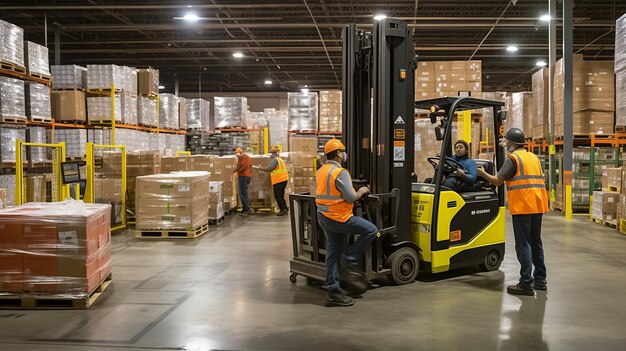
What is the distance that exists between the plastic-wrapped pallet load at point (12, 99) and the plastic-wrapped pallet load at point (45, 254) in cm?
509

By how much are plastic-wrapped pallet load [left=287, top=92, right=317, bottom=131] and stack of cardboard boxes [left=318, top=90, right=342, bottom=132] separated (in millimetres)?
393

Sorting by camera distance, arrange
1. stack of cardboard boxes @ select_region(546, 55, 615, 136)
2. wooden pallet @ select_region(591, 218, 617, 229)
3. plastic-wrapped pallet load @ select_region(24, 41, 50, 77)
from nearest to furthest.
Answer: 1. plastic-wrapped pallet load @ select_region(24, 41, 50, 77)
2. wooden pallet @ select_region(591, 218, 617, 229)
3. stack of cardboard boxes @ select_region(546, 55, 615, 136)

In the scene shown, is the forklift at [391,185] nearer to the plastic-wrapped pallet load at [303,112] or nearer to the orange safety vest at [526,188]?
the orange safety vest at [526,188]

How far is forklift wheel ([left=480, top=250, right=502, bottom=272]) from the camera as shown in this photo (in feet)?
22.6

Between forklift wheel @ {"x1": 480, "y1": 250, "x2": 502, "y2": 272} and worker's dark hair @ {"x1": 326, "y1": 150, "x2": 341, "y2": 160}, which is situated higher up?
worker's dark hair @ {"x1": 326, "y1": 150, "x2": 341, "y2": 160}

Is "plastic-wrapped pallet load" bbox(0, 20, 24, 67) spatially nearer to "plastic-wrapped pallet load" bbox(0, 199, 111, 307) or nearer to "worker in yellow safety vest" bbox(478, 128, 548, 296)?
"plastic-wrapped pallet load" bbox(0, 199, 111, 307)

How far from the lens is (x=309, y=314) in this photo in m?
5.07

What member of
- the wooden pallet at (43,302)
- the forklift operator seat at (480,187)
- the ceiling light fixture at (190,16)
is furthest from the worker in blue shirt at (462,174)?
the ceiling light fixture at (190,16)

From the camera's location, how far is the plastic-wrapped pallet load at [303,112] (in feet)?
53.8

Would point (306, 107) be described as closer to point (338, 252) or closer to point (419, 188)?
point (419, 188)

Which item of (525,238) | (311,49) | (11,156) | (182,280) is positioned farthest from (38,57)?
(311,49)

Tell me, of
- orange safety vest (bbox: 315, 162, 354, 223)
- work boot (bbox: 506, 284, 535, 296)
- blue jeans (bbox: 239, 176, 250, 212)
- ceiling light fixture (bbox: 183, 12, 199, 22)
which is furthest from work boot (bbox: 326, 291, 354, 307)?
ceiling light fixture (bbox: 183, 12, 199, 22)

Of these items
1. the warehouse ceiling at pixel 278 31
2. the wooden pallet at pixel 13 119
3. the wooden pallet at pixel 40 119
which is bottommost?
the wooden pallet at pixel 13 119

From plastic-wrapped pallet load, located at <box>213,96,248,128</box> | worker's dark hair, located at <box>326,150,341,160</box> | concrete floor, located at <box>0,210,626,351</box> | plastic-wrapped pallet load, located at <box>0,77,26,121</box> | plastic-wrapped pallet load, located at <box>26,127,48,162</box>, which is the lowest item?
concrete floor, located at <box>0,210,626,351</box>
